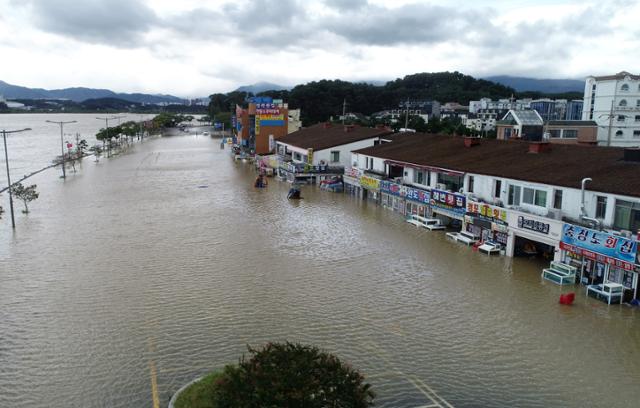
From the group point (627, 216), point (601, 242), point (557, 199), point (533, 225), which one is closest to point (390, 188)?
point (557, 199)

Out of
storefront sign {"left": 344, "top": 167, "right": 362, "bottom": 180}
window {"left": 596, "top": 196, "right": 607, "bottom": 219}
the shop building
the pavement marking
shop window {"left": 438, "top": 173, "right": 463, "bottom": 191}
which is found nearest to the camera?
the pavement marking

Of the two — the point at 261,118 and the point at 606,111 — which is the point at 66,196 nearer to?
the point at 261,118

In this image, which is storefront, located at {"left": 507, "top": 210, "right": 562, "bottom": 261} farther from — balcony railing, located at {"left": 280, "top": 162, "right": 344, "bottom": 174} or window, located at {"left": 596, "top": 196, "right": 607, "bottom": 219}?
balcony railing, located at {"left": 280, "top": 162, "right": 344, "bottom": 174}

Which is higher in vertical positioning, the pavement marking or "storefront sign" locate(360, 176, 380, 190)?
"storefront sign" locate(360, 176, 380, 190)

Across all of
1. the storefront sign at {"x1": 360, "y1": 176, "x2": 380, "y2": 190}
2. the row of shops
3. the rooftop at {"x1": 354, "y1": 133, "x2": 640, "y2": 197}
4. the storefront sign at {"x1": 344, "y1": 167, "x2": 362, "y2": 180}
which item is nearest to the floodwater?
the row of shops

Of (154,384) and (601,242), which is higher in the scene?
(601,242)

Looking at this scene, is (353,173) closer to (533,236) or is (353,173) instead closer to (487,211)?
(487,211)
